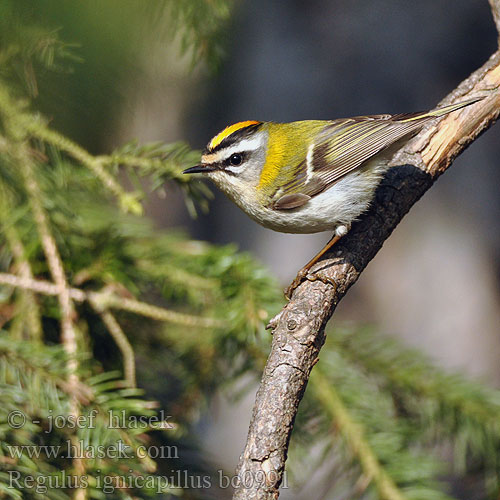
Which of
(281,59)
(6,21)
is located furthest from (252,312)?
(281,59)

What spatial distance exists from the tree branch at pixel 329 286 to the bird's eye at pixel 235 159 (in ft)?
1.48

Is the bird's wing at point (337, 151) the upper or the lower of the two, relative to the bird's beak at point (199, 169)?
upper

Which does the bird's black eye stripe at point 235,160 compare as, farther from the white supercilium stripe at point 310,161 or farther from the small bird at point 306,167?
the white supercilium stripe at point 310,161

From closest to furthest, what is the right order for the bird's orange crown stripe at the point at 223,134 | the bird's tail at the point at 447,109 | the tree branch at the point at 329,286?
the tree branch at the point at 329,286 < the bird's tail at the point at 447,109 < the bird's orange crown stripe at the point at 223,134

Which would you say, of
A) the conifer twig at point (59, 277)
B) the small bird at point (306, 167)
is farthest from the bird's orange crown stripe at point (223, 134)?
the conifer twig at point (59, 277)

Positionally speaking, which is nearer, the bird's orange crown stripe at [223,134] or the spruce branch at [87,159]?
the spruce branch at [87,159]

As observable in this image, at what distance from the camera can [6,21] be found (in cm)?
101

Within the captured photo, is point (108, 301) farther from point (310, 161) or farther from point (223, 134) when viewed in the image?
point (310, 161)

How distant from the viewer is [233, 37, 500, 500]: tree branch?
0.94 m

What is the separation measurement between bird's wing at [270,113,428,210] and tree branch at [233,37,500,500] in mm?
93

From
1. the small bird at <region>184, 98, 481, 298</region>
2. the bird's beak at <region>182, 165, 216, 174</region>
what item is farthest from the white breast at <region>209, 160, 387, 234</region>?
the bird's beak at <region>182, 165, 216, 174</region>

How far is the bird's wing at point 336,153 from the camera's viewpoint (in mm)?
1595

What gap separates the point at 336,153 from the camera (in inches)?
68.2

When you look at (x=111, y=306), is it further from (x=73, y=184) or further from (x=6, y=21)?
(x=6, y=21)
